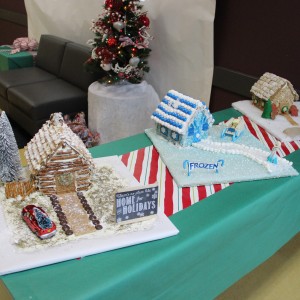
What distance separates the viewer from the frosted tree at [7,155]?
1384 millimetres

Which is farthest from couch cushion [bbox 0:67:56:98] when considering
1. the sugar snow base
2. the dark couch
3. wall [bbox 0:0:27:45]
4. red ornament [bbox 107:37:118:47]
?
the sugar snow base

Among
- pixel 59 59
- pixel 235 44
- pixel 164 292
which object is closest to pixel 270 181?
pixel 164 292

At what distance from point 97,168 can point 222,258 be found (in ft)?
2.30

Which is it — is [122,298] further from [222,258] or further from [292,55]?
[292,55]

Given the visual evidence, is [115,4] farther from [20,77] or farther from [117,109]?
[20,77]

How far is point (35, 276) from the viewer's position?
1.06 meters

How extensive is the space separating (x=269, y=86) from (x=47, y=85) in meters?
2.72

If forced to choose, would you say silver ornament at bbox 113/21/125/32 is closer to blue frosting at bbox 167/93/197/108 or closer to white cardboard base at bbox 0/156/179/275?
blue frosting at bbox 167/93/197/108

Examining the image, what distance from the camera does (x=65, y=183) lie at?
57.1 inches

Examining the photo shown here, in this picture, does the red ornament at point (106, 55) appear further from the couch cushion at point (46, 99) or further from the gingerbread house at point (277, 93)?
the gingerbread house at point (277, 93)

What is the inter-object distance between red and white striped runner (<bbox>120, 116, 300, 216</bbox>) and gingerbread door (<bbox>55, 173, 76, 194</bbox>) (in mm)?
309

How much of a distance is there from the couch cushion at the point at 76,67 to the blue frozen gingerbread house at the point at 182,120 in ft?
7.38

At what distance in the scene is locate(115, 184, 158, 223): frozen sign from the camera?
127 centimetres

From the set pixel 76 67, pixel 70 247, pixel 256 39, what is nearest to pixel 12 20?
pixel 76 67
